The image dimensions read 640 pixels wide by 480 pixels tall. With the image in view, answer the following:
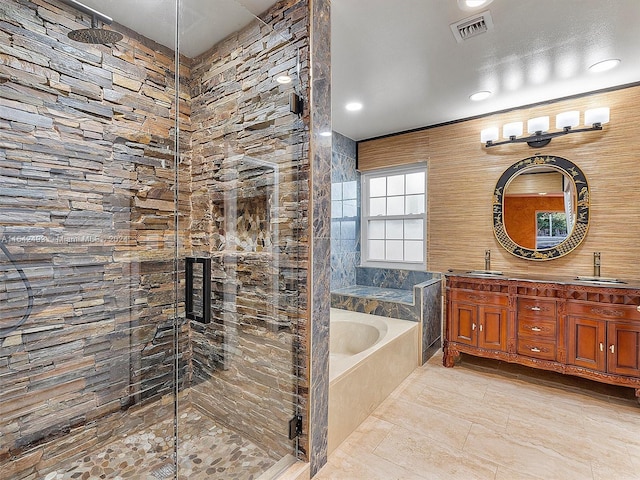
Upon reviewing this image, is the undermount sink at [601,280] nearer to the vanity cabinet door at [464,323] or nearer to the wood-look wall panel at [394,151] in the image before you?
the vanity cabinet door at [464,323]

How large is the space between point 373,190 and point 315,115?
8.91 feet

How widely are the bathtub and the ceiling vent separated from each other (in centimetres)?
224

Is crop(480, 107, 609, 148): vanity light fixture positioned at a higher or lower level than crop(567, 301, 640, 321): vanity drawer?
higher

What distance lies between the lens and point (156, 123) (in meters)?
1.96

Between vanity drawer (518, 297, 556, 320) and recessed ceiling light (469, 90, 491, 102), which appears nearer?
vanity drawer (518, 297, 556, 320)

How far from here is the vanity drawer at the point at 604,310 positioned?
2.39m

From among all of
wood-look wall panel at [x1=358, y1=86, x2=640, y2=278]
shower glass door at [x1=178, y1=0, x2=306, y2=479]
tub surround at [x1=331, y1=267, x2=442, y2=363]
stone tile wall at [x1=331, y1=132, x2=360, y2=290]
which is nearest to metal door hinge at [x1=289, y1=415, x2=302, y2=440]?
shower glass door at [x1=178, y1=0, x2=306, y2=479]

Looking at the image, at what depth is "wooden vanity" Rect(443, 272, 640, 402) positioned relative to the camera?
2.42m

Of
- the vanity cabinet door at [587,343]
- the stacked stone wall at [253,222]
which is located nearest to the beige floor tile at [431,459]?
the stacked stone wall at [253,222]

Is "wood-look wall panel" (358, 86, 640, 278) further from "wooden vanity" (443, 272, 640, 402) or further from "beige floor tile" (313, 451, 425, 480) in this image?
"beige floor tile" (313, 451, 425, 480)

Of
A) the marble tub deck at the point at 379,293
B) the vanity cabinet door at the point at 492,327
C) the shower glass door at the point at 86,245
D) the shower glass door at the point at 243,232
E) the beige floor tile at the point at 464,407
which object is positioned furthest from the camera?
the marble tub deck at the point at 379,293

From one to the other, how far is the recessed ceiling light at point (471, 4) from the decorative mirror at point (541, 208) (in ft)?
6.05

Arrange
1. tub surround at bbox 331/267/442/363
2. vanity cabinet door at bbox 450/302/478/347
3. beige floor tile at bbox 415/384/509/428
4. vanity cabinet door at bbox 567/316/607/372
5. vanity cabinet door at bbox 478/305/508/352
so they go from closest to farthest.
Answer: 1. beige floor tile at bbox 415/384/509/428
2. vanity cabinet door at bbox 567/316/607/372
3. vanity cabinet door at bbox 478/305/508/352
4. vanity cabinet door at bbox 450/302/478/347
5. tub surround at bbox 331/267/442/363

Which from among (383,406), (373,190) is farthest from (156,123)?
(373,190)
